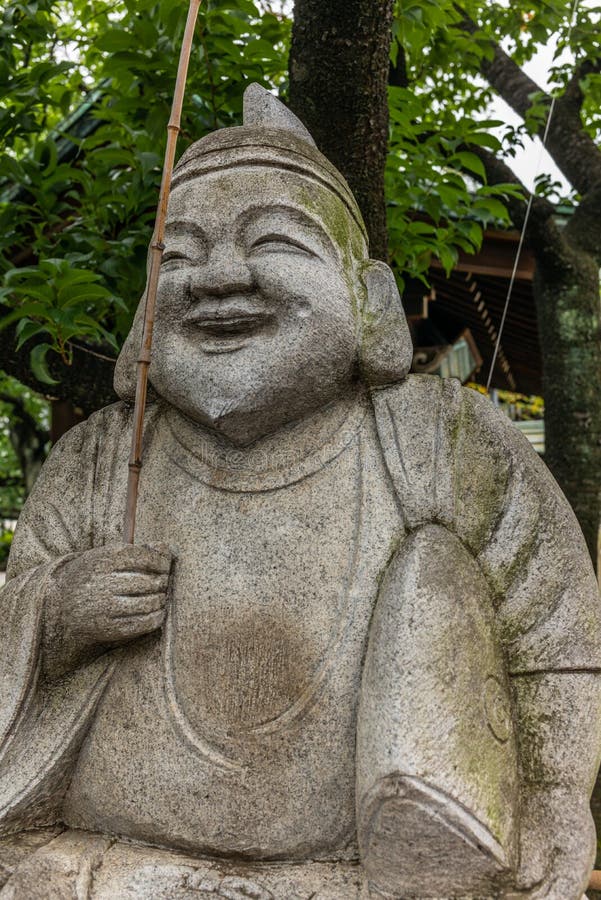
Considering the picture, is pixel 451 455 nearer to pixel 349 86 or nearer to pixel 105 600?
pixel 105 600

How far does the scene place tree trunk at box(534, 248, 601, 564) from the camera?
4.96 m

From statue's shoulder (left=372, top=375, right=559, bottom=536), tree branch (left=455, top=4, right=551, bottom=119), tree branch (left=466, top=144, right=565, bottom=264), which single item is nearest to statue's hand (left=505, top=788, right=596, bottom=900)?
statue's shoulder (left=372, top=375, right=559, bottom=536)

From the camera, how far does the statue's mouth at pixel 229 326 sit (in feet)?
7.38

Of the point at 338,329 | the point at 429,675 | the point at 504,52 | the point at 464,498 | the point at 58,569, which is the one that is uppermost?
the point at 504,52

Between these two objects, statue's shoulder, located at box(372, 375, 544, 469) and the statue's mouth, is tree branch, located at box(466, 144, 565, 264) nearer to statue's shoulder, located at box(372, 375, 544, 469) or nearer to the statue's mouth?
statue's shoulder, located at box(372, 375, 544, 469)

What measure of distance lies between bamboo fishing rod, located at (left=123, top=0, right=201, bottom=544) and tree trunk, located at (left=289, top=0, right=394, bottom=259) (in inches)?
47.4

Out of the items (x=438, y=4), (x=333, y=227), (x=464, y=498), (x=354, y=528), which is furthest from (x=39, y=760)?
(x=438, y=4)

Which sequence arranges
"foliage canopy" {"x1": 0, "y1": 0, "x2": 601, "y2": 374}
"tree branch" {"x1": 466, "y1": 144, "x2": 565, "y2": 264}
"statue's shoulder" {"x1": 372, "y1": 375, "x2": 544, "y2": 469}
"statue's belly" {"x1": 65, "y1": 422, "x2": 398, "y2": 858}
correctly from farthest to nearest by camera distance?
"tree branch" {"x1": 466, "y1": 144, "x2": 565, "y2": 264}
"foliage canopy" {"x1": 0, "y1": 0, "x2": 601, "y2": 374}
"statue's shoulder" {"x1": 372, "y1": 375, "x2": 544, "y2": 469}
"statue's belly" {"x1": 65, "y1": 422, "x2": 398, "y2": 858}

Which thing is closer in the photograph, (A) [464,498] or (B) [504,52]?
(A) [464,498]

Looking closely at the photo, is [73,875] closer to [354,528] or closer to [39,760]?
[39,760]

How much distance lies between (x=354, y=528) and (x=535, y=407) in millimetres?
11165

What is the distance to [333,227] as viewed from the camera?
93.4 inches

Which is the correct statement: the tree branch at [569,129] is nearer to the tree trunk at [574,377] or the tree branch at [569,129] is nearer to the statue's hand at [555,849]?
the tree trunk at [574,377]

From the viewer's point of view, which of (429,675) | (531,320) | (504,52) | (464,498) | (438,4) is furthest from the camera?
(531,320)
